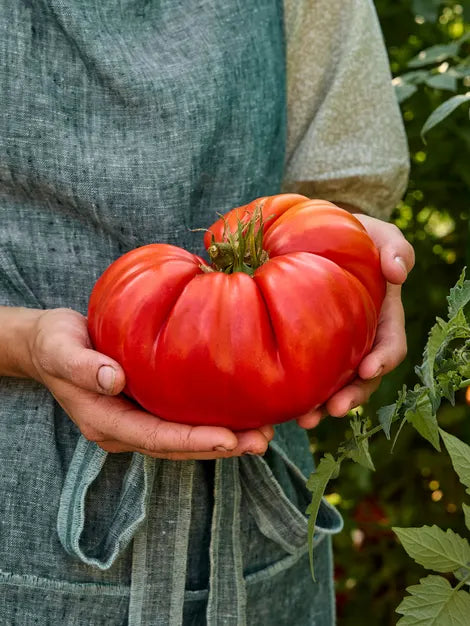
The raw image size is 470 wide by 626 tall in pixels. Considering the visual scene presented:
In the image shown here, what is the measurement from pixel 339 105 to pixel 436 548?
696mm

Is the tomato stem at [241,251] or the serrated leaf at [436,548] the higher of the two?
the tomato stem at [241,251]

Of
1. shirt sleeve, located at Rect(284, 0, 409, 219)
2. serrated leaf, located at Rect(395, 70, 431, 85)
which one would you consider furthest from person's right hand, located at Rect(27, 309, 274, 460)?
serrated leaf, located at Rect(395, 70, 431, 85)

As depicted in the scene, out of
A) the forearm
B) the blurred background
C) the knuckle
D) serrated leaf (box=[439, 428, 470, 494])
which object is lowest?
the blurred background

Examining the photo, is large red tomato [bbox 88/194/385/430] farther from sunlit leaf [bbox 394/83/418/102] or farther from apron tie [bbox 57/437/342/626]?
sunlit leaf [bbox 394/83/418/102]

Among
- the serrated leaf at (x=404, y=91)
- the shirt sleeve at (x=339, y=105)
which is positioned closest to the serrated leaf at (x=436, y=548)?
the shirt sleeve at (x=339, y=105)

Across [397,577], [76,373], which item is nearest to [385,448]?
[397,577]

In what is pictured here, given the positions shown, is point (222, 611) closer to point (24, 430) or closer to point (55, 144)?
point (24, 430)

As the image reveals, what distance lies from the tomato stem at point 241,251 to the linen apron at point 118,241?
0.21 m

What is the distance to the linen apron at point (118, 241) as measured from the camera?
93 cm

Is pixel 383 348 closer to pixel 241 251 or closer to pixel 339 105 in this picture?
pixel 241 251

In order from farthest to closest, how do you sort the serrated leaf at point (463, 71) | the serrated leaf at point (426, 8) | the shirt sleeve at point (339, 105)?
the serrated leaf at point (426, 8) → the serrated leaf at point (463, 71) → the shirt sleeve at point (339, 105)

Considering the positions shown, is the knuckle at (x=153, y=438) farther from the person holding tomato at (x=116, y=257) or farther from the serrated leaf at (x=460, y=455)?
the serrated leaf at (x=460, y=455)

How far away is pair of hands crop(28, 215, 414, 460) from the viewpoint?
0.75m

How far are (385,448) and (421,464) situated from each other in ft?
0.28
